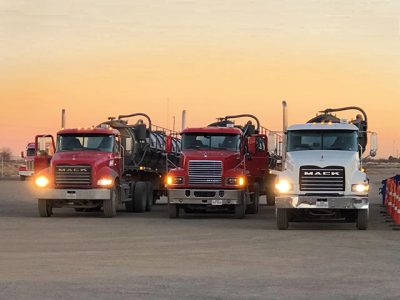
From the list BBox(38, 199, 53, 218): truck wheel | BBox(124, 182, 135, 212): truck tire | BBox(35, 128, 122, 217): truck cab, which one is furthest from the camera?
BBox(124, 182, 135, 212): truck tire

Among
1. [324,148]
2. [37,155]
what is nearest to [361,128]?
[324,148]

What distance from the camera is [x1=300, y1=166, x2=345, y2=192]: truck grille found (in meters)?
22.5

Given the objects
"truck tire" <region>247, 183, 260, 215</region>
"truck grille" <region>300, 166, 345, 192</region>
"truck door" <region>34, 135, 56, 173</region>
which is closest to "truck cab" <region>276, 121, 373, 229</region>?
"truck grille" <region>300, 166, 345, 192</region>

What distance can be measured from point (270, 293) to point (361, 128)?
576 inches

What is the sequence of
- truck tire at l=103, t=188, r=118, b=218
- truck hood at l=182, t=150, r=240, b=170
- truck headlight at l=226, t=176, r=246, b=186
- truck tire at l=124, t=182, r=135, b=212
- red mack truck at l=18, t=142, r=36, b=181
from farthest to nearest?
1. red mack truck at l=18, t=142, r=36, b=181
2. truck tire at l=124, t=182, r=135, b=212
3. truck tire at l=103, t=188, r=118, b=218
4. truck hood at l=182, t=150, r=240, b=170
5. truck headlight at l=226, t=176, r=246, b=186

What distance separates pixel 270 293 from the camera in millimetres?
11555

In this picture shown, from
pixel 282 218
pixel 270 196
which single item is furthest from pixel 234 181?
pixel 270 196

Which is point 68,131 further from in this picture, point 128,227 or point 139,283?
point 139,283

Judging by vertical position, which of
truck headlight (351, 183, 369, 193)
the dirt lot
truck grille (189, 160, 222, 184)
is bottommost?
the dirt lot

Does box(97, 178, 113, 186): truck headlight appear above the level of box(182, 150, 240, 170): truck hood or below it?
below

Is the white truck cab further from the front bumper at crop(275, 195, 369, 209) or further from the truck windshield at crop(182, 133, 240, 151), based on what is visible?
the truck windshield at crop(182, 133, 240, 151)

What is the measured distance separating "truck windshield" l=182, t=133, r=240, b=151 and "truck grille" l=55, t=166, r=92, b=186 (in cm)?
324

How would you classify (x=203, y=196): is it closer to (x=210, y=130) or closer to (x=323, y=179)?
(x=210, y=130)

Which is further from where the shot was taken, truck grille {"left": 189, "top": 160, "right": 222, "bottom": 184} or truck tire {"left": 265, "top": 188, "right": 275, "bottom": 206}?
truck tire {"left": 265, "top": 188, "right": 275, "bottom": 206}
